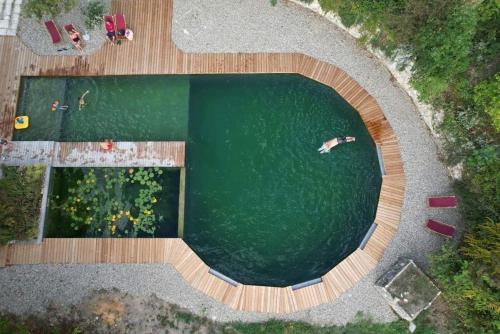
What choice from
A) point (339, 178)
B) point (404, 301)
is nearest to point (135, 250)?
point (339, 178)

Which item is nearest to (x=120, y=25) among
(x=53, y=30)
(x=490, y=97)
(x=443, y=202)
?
(x=53, y=30)

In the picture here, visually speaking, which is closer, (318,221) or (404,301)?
(404,301)

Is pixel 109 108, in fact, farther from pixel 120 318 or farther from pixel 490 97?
pixel 490 97

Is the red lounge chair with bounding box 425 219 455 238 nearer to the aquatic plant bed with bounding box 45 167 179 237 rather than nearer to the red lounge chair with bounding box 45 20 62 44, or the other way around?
the aquatic plant bed with bounding box 45 167 179 237

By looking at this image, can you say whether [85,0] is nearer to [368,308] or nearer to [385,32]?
[385,32]

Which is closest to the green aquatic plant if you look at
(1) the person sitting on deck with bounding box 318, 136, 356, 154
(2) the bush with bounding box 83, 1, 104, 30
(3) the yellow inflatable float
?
(3) the yellow inflatable float

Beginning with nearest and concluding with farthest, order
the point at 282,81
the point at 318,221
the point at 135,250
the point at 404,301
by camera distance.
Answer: the point at 404,301
the point at 135,250
the point at 318,221
the point at 282,81

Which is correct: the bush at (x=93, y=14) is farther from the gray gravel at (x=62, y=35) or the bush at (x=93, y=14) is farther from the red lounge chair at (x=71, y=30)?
the red lounge chair at (x=71, y=30)

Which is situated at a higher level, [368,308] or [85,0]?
[85,0]
